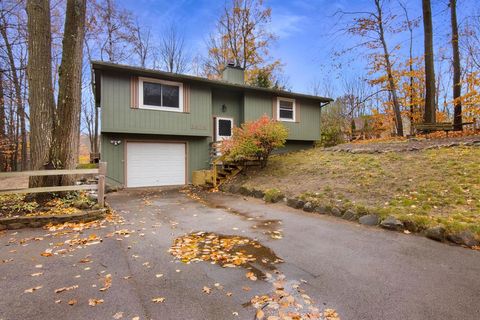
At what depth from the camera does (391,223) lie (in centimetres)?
470

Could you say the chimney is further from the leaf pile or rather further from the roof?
the leaf pile

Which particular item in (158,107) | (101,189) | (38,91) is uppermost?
(158,107)

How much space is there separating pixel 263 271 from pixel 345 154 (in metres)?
8.98

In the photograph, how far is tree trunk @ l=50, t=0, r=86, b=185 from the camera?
21.1ft

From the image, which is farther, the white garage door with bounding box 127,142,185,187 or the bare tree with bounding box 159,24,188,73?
the bare tree with bounding box 159,24,188,73

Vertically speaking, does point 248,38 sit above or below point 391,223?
above

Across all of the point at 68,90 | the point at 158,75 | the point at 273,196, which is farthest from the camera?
the point at 158,75

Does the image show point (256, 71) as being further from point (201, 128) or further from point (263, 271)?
point (263, 271)

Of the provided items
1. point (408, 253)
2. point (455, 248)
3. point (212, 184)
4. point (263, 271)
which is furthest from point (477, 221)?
point (212, 184)

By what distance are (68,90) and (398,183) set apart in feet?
28.5

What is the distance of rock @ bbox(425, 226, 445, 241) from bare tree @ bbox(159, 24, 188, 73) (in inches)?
928

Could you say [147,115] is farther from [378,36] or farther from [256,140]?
[378,36]

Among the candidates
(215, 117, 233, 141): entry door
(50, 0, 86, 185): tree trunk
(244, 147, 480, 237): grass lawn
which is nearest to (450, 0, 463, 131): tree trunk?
(244, 147, 480, 237): grass lawn

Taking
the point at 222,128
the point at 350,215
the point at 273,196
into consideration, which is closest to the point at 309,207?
the point at 350,215
